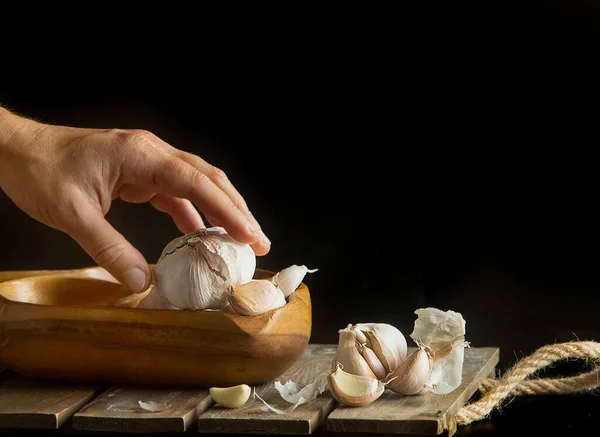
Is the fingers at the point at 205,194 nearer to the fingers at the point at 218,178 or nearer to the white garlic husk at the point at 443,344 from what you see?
the fingers at the point at 218,178

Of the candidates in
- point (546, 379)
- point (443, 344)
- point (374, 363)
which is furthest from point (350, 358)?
point (546, 379)

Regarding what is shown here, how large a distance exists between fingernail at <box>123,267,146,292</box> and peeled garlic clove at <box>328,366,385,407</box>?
29cm

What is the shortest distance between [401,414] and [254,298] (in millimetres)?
234

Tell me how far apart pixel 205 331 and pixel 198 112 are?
37.9 inches

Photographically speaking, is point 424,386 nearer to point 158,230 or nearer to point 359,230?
point 359,230

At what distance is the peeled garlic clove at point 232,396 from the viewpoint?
3.97 ft

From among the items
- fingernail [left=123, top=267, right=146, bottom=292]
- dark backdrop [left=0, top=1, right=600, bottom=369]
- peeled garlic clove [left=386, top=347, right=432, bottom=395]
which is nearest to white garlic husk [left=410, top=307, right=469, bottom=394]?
peeled garlic clove [left=386, top=347, right=432, bottom=395]

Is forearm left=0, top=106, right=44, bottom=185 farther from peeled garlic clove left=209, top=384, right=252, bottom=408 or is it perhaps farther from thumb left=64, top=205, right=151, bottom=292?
peeled garlic clove left=209, top=384, right=252, bottom=408

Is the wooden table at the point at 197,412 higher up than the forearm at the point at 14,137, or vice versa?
the forearm at the point at 14,137

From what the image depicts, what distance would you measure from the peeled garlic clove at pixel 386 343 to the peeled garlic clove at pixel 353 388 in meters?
0.07

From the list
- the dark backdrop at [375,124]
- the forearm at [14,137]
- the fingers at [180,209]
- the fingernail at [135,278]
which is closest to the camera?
the fingernail at [135,278]

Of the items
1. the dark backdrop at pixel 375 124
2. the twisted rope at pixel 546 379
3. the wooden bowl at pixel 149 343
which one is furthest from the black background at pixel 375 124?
the wooden bowl at pixel 149 343

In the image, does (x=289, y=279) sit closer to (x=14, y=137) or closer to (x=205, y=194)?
(x=205, y=194)

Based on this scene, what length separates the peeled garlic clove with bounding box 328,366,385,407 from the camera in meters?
1.20
